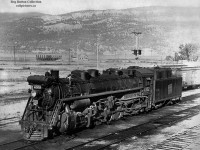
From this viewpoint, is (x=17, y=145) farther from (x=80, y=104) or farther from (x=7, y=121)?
(x=7, y=121)

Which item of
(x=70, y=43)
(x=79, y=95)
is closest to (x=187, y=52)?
(x=70, y=43)

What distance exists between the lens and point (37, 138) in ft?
45.9

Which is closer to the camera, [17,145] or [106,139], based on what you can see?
[17,145]

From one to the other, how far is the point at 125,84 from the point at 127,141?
18.2 feet

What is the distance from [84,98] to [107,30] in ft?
421

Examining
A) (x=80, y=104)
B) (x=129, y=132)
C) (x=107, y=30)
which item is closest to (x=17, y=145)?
(x=80, y=104)

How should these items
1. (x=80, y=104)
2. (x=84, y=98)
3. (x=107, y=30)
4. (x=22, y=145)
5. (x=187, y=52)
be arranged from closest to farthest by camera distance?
(x=22, y=145), (x=80, y=104), (x=84, y=98), (x=187, y=52), (x=107, y=30)

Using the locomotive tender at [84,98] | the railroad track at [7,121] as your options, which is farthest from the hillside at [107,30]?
the locomotive tender at [84,98]

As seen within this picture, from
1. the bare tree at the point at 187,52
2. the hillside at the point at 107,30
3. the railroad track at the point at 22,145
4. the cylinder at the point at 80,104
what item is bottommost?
the railroad track at the point at 22,145

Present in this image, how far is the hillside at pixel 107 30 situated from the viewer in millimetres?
126312

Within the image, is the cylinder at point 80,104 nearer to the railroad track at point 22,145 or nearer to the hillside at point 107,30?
the railroad track at point 22,145

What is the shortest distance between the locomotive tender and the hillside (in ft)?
323

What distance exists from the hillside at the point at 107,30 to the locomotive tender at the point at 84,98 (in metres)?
98.5

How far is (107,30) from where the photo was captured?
465 ft
